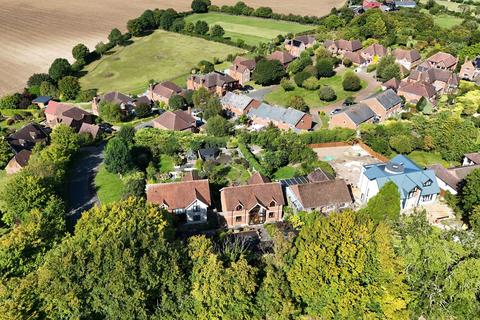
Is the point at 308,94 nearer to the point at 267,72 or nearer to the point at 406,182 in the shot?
the point at 267,72

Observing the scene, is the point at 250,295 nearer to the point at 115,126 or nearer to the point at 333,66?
the point at 115,126

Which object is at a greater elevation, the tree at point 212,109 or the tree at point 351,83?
the tree at point 212,109

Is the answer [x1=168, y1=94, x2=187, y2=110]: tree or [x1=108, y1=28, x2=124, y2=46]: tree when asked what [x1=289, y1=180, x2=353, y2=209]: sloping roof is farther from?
[x1=108, y1=28, x2=124, y2=46]: tree

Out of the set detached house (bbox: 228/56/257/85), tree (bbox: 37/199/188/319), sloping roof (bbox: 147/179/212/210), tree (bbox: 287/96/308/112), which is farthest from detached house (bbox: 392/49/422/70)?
tree (bbox: 37/199/188/319)

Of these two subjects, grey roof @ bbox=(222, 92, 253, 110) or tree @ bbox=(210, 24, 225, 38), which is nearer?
grey roof @ bbox=(222, 92, 253, 110)

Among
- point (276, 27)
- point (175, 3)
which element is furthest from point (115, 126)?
point (175, 3)

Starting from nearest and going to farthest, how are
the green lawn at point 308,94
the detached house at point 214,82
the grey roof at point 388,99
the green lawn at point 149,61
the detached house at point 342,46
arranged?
the grey roof at point 388,99
the green lawn at point 308,94
the detached house at point 214,82
the green lawn at point 149,61
the detached house at point 342,46

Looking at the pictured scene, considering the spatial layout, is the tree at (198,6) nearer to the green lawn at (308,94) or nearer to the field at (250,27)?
the field at (250,27)

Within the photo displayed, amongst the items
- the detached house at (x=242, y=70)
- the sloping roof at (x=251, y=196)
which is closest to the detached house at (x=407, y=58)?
the detached house at (x=242, y=70)
